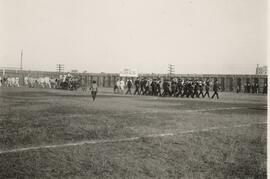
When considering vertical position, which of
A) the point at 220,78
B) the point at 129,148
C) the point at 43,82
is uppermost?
the point at 220,78

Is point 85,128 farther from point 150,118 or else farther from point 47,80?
point 47,80

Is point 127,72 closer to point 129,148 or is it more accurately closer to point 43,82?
point 43,82

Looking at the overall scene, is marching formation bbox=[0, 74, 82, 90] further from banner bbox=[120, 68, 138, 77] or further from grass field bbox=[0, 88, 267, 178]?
grass field bbox=[0, 88, 267, 178]

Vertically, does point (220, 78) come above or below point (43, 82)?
above

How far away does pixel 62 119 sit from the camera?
11.8 m

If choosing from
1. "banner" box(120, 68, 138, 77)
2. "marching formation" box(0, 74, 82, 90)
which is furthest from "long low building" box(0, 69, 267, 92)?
"banner" box(120, 68, 138, 77)

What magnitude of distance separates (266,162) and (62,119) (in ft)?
22.3

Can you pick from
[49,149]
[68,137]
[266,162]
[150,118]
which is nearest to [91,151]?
[49,149]

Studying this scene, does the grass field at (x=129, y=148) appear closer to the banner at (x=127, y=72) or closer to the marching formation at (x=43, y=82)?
the marching formation at (x=43, y=82)

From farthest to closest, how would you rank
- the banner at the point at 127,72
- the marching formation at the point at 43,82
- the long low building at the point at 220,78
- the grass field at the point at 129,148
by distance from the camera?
the long low building at the point at 220,78 → the banner at the point at 127,72 → the marching formation at the point at 43,82 → the grass field at the point at 129,148

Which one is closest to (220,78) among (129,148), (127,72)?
(127,72)

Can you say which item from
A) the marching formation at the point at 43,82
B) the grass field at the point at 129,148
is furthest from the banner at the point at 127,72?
the grass field at the point at 129,148

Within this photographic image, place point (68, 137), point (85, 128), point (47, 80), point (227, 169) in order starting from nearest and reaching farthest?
point (227, 169) → point (68, 137) → point (85, 128) → point (47, 80)

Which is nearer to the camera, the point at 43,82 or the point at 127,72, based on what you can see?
the point at 127,72
